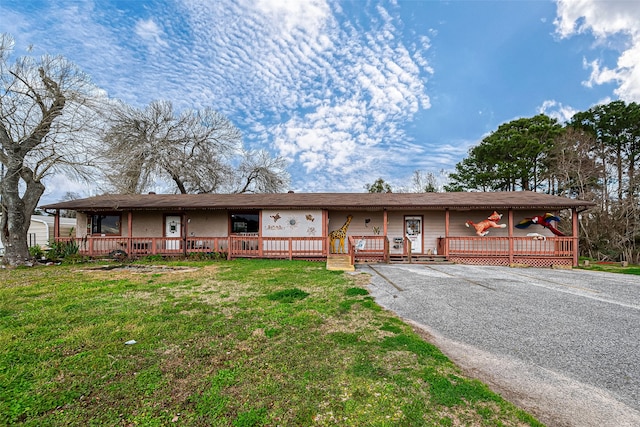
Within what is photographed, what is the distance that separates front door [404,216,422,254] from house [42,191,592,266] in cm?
5

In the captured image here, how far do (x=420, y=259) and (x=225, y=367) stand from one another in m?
10.8

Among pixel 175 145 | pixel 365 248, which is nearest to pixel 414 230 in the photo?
pixel 365 248

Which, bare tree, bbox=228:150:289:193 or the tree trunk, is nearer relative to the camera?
the tree trunk

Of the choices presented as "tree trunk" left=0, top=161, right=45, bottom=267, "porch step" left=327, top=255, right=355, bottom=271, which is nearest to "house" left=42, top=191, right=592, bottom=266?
"porch step" left=327, top=255, right=355, bottom=271

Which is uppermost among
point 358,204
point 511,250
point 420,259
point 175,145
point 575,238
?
point 175,145

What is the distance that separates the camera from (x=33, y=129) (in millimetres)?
9891

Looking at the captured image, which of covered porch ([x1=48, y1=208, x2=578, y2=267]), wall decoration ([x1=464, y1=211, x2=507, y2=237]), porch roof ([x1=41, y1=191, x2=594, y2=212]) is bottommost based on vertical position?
covered porch ([x1=48, y1=208, x2=578, y2=267])

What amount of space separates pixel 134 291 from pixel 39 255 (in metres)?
9.64

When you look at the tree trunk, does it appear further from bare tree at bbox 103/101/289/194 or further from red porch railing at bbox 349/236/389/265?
red porch railing at bbox 349/236/389/265

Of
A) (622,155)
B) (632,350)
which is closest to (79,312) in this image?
(632,350)

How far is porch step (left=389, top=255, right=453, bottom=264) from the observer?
39.1 ft

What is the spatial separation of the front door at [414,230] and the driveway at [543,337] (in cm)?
565

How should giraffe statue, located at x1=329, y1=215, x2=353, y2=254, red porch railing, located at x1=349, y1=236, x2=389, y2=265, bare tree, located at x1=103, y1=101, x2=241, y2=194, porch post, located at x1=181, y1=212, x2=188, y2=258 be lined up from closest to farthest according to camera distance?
red porch railing, located at x1=349, y1=236, x2=389, y2=265 → porch post, located at x1=181, y1=212, x2=188, y2=258 → giraffe statue, located at x1=329, y1=215, x2=353, y2=254 → bare tree, located at x1=103, y1=101, x2=241, y2=194

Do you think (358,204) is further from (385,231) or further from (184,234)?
(184,234)
